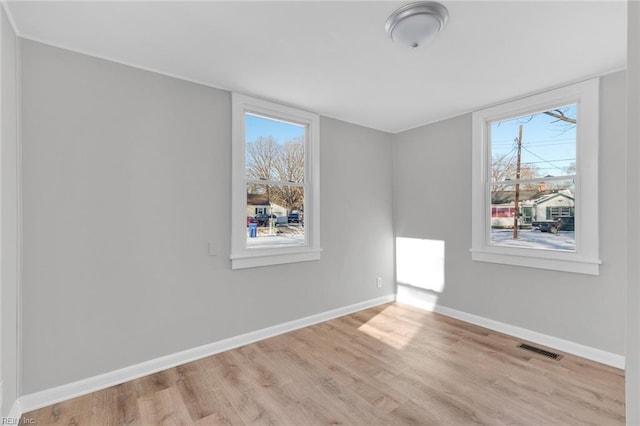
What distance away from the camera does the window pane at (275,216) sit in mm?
3064

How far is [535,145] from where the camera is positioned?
119 inches

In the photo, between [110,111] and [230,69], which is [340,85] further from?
[110,111]

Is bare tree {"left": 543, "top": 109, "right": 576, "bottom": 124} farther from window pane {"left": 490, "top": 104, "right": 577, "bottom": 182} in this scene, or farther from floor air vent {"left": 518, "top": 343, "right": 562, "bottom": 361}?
floor air vent {"left": 518, "top": 343, "right": 562, "bottom": 361}

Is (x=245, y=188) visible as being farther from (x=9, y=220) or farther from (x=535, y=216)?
(x=535, y=216)

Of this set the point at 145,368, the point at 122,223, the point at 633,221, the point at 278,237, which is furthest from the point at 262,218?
the point at 633,221

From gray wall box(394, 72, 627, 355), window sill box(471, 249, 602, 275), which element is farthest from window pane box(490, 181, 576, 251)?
gray wall box(394, 72, 627, 355)

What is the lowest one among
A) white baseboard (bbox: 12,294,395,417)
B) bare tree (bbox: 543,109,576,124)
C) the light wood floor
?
the light wood floor

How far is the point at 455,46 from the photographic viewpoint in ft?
6.86

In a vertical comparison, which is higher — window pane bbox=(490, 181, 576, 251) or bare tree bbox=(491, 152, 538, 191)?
bare tree bbox=(491, 152, 538, 191)

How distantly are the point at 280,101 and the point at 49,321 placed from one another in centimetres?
265

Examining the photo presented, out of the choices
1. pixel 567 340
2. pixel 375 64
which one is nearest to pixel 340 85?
pixel 375 64

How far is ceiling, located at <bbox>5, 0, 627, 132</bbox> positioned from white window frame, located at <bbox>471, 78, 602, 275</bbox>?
16 cm

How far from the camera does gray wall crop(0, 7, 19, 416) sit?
162 centimetres

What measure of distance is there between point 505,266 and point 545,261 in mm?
378
